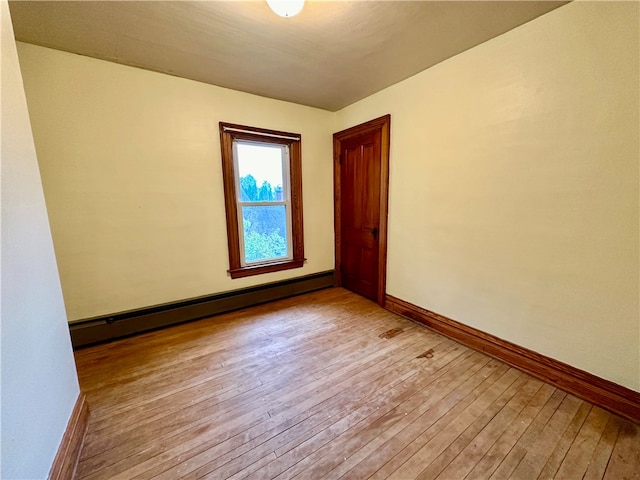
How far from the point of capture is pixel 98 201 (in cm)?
230

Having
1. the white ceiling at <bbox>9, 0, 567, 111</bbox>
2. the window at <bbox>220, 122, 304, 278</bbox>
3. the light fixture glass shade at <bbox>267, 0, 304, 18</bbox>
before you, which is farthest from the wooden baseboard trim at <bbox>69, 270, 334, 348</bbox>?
the light fixture glass shade at <bbox>267, 0, 304, 18</bbox>

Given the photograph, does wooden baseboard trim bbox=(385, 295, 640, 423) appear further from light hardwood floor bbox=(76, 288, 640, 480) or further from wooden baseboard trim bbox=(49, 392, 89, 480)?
wooden baseboard trim bbox=(49, 392, 89, 480)

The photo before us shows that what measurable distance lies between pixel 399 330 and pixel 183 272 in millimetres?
2341

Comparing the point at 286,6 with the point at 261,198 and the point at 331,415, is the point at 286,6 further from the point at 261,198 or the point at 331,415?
the point at 331,415

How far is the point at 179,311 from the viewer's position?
2754mm

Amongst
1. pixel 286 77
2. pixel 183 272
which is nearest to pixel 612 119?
pixel 286 77

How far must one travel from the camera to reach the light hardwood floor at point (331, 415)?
1.29m

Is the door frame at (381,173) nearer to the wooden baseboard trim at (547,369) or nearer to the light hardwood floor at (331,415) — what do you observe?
the wooden baseboard trim at (547,369)

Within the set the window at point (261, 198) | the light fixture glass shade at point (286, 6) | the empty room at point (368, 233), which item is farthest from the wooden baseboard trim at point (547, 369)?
the light fixture glass shade at point (286, 6)

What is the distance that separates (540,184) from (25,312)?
296 cm

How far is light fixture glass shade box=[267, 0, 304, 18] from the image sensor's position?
1497mm

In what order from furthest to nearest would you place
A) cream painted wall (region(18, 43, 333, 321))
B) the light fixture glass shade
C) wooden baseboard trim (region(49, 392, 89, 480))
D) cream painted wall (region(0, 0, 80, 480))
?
1. cream painted wall (region(18, 43, 333, 321))
2. the light fixture glass shade
3. wooden baseboard trim (region(49, 392, 89, 480))
4. cream painted wall (region(0, 0, 80, 480))

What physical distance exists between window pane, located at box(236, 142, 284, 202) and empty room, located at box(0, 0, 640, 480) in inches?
1.7

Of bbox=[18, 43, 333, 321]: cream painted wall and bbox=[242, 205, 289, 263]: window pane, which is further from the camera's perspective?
bbox=[242, 205, 289, 263]: window pane
